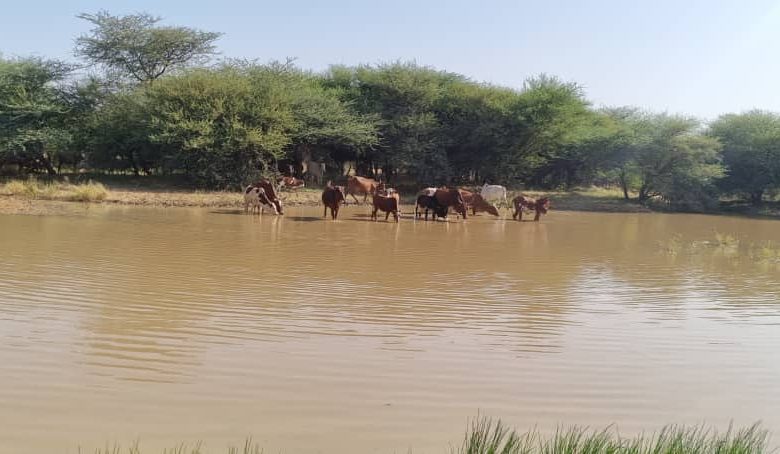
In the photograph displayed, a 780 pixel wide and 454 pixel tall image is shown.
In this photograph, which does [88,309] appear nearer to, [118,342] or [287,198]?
[118,342]

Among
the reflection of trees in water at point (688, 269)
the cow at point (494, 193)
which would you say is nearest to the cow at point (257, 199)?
the cow at point (494, 193)

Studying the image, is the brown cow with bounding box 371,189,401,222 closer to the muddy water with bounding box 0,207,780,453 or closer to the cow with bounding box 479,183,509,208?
the muddy water with bounding box 0,207,780,453

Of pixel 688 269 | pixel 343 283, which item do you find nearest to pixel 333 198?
pixel 688 269

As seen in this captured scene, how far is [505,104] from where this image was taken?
31734 millimetres

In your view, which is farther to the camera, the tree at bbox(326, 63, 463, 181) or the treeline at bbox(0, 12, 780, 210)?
the tree at bbox(326, 63, 463, 181)

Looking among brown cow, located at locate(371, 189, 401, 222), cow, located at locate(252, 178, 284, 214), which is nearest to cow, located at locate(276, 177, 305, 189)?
cow, located at locate(252, 178, 284, 214)

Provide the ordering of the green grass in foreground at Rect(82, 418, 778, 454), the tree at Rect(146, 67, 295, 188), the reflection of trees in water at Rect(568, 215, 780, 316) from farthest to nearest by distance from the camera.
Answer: the tree at Rect(146, 67, 295, 188) < the reflection of trees in water at Rect(568, 215, 780, 316) < the green grass in foreground at Rect(82, 418, 778, 454)

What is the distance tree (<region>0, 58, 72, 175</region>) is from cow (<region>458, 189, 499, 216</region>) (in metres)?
15.9

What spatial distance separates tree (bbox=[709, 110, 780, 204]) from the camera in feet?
98.5

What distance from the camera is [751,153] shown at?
30812mm

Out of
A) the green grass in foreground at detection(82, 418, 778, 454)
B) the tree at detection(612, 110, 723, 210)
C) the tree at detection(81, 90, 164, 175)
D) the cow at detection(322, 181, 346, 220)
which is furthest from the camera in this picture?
the tree at detection(612, 110, 723, 210)

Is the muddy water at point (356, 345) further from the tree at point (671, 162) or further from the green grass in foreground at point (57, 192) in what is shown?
the tree at point (671, 162)

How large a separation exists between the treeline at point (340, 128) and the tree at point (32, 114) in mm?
63

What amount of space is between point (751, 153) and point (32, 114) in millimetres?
30400
